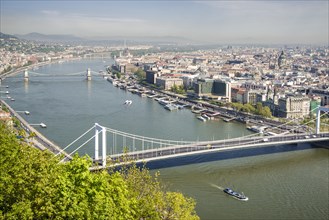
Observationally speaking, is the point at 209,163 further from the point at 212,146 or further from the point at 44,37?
the point at 44,37

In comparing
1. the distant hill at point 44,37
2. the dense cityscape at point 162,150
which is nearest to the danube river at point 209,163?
the dense cityscape at point 162,150

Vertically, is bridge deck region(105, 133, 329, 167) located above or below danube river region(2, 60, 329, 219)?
above

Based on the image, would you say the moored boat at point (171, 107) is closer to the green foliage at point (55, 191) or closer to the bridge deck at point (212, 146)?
the bridge deck at point (212, 146)

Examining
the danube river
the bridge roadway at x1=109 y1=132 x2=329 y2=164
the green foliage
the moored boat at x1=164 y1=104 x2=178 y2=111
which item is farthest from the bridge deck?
the moored boat at x1=164 y1=104 x2=178 y2=111

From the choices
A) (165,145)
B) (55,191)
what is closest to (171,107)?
(165,145)

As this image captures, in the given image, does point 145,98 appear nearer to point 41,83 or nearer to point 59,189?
point 41,83

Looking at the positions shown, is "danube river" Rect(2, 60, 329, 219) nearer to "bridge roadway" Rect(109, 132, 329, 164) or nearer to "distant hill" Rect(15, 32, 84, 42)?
"bridge roadway" Rect(109, 132, 329, 164)

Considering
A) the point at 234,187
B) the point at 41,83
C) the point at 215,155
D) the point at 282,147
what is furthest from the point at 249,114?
the point at 41,83
